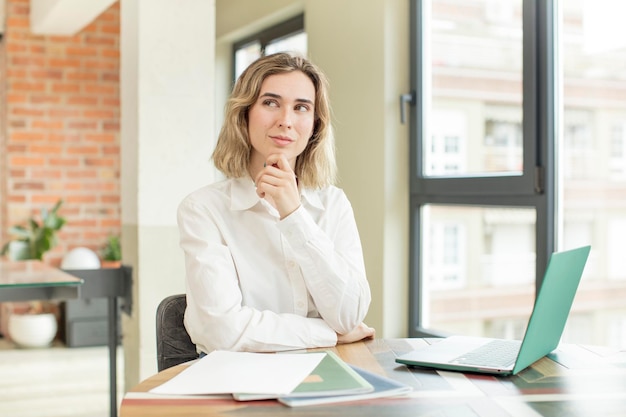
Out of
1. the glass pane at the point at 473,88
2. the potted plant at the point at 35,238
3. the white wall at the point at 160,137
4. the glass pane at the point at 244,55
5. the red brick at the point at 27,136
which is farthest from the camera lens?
the red brick at the point at 27,136

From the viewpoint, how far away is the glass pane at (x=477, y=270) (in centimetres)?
339

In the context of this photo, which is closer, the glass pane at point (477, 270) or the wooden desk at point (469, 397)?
the wooden desk at point (469, 397)

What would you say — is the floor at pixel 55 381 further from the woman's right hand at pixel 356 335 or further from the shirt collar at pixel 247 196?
the woman's right hand at pixel 356 335

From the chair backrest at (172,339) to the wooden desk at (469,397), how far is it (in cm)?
43

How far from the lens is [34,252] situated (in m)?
5.51

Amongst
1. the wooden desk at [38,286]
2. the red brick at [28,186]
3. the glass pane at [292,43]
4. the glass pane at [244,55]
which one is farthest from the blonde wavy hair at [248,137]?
the red brick at [28,186]

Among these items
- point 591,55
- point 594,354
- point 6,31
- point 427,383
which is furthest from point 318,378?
point 6,31

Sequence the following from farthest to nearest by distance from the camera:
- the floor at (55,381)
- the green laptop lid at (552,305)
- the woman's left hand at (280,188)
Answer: the floor at (55,381) < the woman's left hand at (280,188) < the green laptop lid at (552,305)

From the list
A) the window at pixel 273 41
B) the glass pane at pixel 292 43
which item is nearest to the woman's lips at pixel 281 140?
the window at pixel 273 41

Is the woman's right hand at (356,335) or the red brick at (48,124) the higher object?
the red brick at (48,124)

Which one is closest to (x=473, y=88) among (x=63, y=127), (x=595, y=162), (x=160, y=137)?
(x=595, y=162)

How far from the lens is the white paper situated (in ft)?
4.16

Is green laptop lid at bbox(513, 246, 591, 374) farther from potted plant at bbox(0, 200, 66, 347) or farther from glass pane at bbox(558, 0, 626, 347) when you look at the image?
potted plant at bbox(0, 200, 66, 347)

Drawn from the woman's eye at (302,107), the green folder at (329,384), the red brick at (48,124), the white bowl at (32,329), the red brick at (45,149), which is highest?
the red brick at (48,124)
